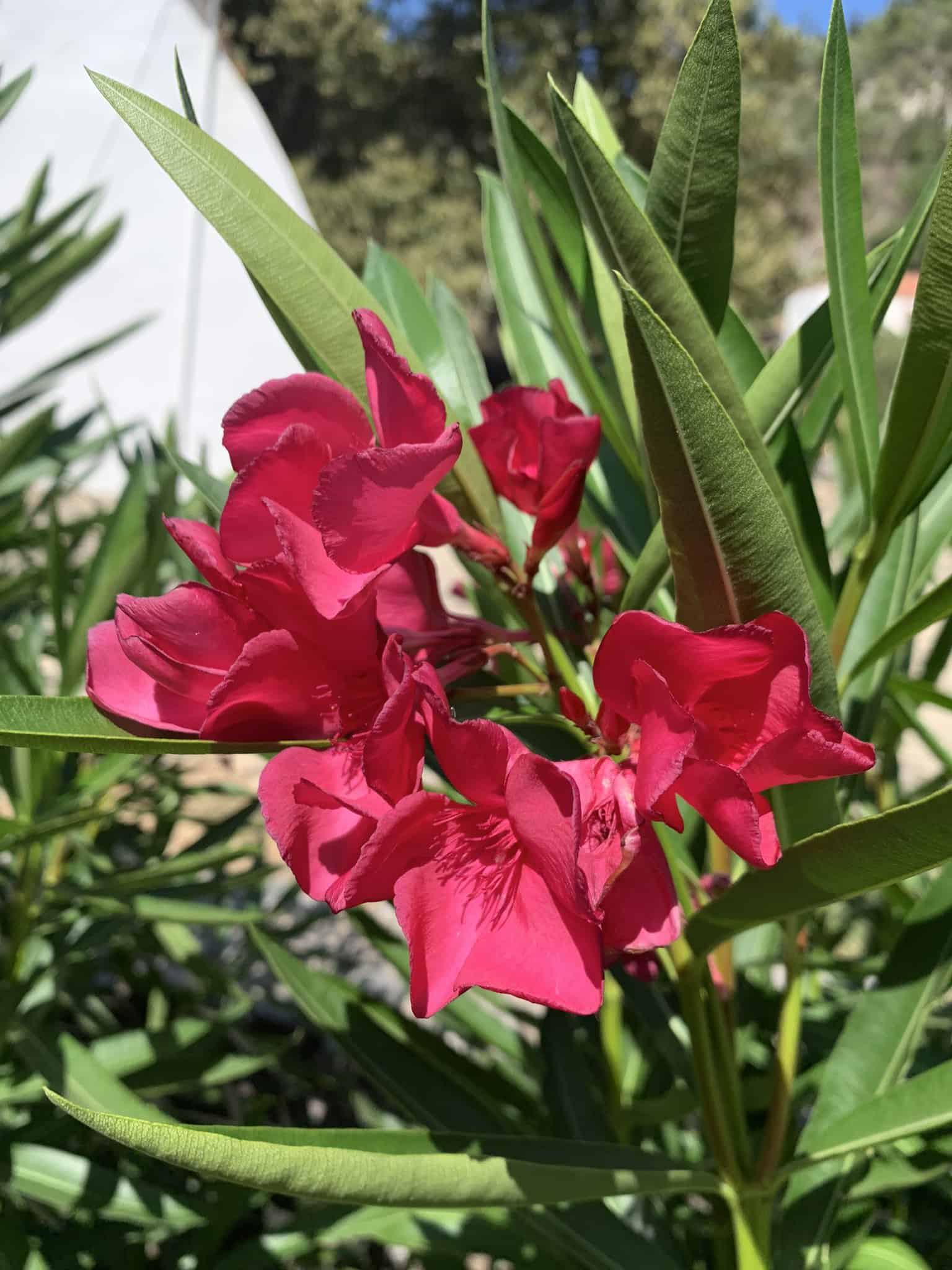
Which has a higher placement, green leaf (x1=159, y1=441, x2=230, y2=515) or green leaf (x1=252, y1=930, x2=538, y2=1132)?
green leaf (x1=159, y1=441, x2=230, y2=515)

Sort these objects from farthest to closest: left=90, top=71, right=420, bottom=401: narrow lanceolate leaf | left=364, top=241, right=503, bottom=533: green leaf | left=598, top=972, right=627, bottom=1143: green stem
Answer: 1. left=598, top=972, right=627, bottom=1143: green stem
2. left=364, top=241, right=503, bottom=533: green leaf
3. left=90, top=71, right=420, bottom=401: narrow lanceolate leaf

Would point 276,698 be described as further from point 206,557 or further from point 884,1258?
point 884,1258

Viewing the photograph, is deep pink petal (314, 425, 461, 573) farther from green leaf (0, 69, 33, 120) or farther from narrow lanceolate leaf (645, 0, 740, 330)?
green leaf (0, 69, 33, 120)

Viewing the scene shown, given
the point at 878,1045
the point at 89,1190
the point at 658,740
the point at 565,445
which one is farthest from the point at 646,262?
the point at 89,1190

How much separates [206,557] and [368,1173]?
0.91 ft

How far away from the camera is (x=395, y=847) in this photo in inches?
16.6

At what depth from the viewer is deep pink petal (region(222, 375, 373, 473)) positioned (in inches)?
18.1

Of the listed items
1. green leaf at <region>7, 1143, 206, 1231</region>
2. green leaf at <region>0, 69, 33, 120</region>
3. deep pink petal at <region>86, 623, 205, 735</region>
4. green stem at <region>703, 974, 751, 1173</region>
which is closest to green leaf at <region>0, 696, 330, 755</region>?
deep pink petal at <region>86, 623, 205, 735</region>

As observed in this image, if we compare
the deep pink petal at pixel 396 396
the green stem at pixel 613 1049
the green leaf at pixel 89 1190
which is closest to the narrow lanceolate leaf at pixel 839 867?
the deep pink petal at pixel 396 396

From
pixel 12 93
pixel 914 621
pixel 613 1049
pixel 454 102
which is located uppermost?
pixel 454 102

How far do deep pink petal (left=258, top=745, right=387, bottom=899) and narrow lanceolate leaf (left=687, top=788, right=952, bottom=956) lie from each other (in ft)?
0.66

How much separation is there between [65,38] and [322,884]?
11.8 ft

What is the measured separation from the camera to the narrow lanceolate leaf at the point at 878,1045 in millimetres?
697

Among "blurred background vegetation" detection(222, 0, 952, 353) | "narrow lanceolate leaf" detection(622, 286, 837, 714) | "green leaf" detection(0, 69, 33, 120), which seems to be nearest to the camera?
"narrow lanceolate leaf" detection(622, 286, 837, 714)
